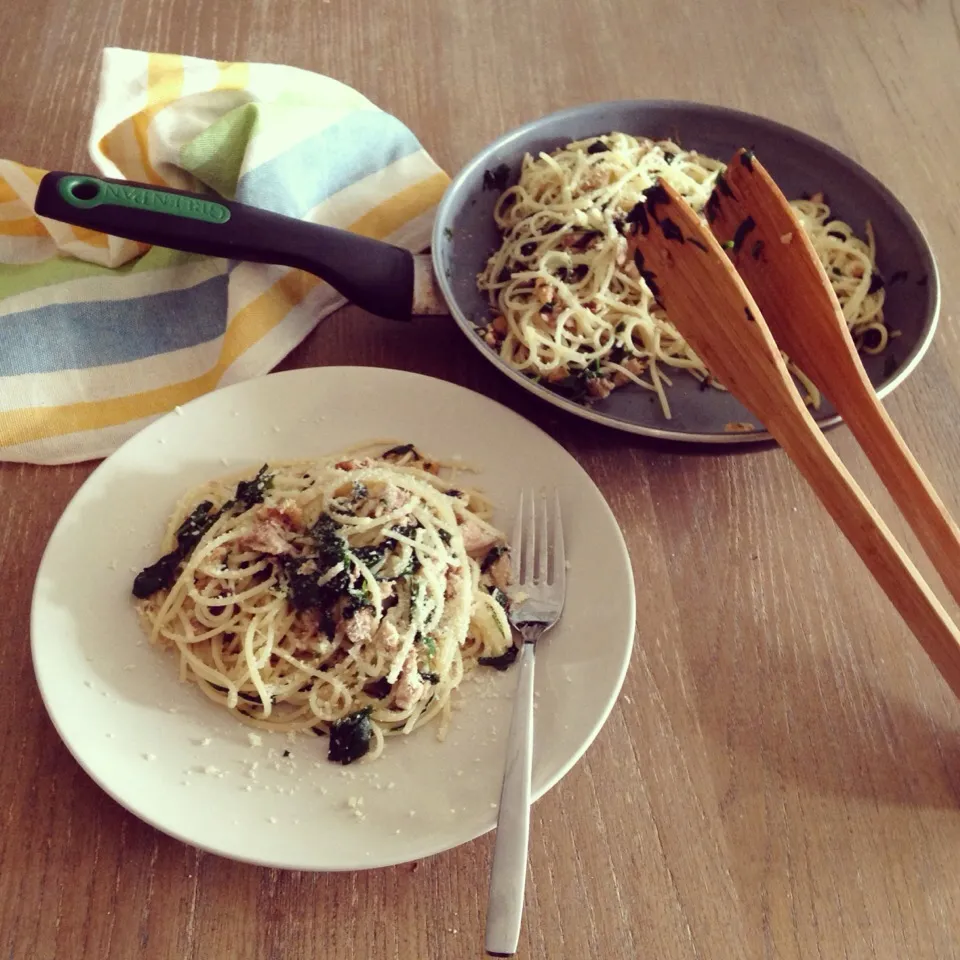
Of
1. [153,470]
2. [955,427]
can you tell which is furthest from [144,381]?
[955,427]

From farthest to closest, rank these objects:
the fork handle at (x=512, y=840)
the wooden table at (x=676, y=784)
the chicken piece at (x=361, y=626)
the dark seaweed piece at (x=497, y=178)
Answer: the dark seaweed piece at (x=497, y=178)
the chicken piece at (x=361, y=626)
the wooden table at (x=676, y=784)
the fork handle at (x=512, y=840)

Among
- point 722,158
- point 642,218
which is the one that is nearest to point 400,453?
point 642,218

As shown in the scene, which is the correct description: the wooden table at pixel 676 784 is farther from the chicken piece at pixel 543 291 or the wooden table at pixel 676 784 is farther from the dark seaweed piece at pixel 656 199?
the dark seaweed piece at pixel 656 199

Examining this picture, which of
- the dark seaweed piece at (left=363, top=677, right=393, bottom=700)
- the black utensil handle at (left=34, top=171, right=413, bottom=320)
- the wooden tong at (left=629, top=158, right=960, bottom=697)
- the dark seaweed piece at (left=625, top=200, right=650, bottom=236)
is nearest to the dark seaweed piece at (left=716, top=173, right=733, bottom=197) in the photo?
the wooden tong at (left=629, top=158, right=960, bottom=697)

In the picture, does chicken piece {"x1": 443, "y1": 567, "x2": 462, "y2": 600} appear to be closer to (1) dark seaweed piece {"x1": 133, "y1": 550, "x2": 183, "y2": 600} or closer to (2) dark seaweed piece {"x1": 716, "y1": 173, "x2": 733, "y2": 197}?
(1) dark seaweed piece {"x1": 133, "y1": 550, "x2": 183, "y2": 600}

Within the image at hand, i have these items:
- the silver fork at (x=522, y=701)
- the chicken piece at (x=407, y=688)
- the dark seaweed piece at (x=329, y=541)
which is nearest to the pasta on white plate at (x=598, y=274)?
the silver fork at (x=522, y=701)

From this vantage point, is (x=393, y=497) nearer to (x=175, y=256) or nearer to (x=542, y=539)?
(x=542, y=539)
